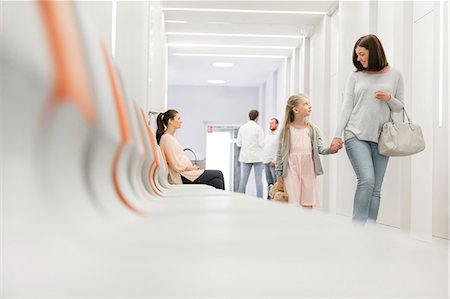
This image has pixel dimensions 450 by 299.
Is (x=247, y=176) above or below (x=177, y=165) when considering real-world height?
below

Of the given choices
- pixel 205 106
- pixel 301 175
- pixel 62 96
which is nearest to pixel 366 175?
pixel 301 175

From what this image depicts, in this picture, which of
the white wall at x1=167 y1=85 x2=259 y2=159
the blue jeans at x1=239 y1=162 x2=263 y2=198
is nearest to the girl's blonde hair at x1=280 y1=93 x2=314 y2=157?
the blue jeans at x1=239 y1=162 x2=263 y2=198

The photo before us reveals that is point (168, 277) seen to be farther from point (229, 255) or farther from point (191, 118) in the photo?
point (191, 118)

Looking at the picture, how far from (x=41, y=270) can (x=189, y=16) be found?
22.4 ft

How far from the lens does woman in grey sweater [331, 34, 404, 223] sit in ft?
11.2

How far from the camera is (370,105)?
351cm

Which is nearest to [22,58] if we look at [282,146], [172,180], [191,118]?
[282,146]

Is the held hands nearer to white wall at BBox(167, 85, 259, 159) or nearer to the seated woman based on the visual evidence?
the seated woman

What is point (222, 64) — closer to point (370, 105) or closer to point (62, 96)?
point (370, 105)

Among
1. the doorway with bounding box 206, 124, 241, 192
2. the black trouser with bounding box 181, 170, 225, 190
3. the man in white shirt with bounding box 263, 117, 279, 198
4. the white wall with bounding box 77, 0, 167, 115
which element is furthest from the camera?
the doorway with bounding box 206, 124, 241, 192

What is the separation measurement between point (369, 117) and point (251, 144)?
16.7 feet

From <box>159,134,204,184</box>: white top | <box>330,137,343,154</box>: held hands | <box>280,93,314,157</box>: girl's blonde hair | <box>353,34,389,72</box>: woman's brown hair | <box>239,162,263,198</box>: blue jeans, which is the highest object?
<box>353,34,389,72</box>: woman's brown hair

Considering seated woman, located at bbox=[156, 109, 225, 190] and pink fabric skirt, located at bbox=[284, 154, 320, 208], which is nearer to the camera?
pink fabric skirt, located at bbox=[284, 154, 320, 208]

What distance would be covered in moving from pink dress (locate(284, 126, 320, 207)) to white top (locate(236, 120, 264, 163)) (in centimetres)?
438
